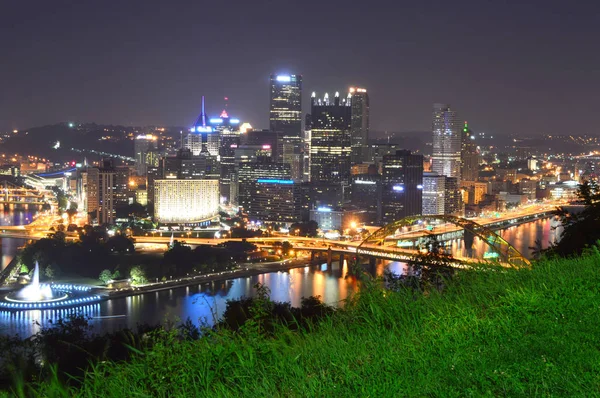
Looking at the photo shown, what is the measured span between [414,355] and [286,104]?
4097 centimetres

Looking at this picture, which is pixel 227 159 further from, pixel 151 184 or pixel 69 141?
pixel 69 141

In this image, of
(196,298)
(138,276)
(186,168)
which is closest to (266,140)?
(186,168)

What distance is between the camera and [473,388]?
4.40 ft

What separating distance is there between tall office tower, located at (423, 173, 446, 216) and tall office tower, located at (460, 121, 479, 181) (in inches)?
277

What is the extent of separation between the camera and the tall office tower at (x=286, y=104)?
41.8 m

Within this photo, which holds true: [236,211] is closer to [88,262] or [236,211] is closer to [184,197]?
[184,197]

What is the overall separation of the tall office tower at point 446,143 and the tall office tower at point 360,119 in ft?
11.7

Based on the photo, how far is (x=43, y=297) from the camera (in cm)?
1230

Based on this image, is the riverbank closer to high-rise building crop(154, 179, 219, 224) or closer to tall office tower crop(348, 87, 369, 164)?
high-rise building crop(154, 179, 219, 224)

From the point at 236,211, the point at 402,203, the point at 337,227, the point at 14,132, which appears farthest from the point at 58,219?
the point at 14,132

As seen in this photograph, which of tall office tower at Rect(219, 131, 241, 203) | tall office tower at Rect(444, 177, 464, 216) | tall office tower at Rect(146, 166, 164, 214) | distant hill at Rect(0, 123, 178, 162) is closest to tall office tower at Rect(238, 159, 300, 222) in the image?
tall office tower at Rect(219, 131, 241, 203)

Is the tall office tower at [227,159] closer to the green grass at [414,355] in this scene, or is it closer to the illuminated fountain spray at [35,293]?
the illuminated fountain spray at [35,293]

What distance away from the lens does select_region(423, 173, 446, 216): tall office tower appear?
98.0ft

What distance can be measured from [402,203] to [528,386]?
26.9 metres
